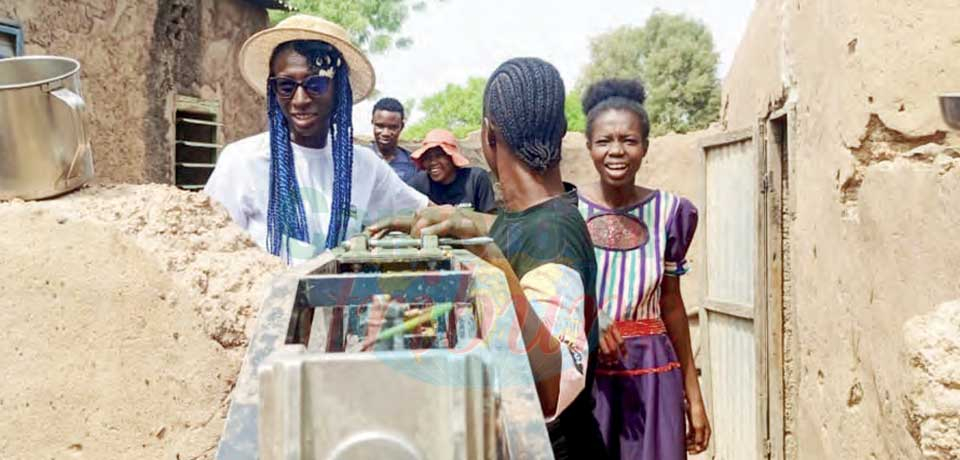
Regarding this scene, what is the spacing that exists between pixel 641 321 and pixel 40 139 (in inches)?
69.0

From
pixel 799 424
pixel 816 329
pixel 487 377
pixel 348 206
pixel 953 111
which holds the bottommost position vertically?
pixel 799 424

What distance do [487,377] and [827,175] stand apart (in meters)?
2.46

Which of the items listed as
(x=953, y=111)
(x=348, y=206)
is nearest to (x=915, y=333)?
(x=953, y=111)

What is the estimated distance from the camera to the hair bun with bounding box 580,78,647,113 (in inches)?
118

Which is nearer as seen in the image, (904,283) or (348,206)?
(904,283)

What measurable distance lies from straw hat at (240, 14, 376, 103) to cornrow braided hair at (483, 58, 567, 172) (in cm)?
97

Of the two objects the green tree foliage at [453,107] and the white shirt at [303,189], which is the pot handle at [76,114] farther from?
the green tree foliage at [453,107]

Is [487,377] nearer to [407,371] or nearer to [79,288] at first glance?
[407,371]

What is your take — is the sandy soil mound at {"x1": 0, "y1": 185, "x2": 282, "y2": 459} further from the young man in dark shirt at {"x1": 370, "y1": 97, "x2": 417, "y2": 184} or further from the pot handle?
the young man in dark shirt at {"x1": 370, "y1": 97, "x2": 417, "y2": 184}

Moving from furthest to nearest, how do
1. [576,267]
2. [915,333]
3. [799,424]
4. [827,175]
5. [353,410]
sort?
1. [799,424]
2. [827,175]
3. [915,333]
4. [576,267]
5. [353,410]

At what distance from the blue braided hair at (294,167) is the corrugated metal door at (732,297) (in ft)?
8.15

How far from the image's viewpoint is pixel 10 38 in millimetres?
5430

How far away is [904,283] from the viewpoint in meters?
2.01

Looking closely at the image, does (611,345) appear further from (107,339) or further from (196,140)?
(196,140)
